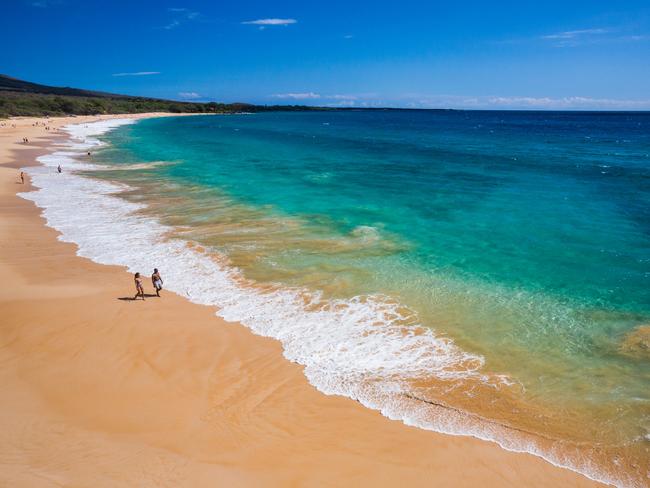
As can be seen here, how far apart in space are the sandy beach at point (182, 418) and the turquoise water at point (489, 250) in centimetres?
246

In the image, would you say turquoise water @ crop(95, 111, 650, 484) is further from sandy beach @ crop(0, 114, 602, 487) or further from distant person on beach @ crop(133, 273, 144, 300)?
distant person on beach @ crop(133, 273, 144, 300)

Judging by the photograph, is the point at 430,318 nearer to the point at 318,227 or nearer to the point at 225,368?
the point at 225,368

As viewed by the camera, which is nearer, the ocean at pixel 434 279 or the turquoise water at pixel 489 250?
the ocean at pixel 434 279

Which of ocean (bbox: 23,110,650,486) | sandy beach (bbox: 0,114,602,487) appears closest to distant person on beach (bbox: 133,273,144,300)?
sandy beach (bbox: 0,114,602,487)

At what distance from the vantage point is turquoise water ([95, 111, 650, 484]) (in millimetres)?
12016

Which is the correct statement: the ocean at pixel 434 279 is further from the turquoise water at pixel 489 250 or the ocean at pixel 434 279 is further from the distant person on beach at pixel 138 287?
the distant person on beach at pixel 138 287

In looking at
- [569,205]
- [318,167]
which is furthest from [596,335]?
[318,167]

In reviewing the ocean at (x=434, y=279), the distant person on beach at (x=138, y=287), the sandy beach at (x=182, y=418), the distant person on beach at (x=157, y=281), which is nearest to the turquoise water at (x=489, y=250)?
the ocean at (x=434, y=279)

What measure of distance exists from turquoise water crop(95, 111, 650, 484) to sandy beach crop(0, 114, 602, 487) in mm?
2460

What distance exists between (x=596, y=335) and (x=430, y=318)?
5434 millimetres

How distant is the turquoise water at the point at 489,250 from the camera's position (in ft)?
39.4

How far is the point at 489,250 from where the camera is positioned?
22.3m

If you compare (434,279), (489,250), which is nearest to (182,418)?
(434,279)

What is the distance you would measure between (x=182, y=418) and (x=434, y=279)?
11929mm
